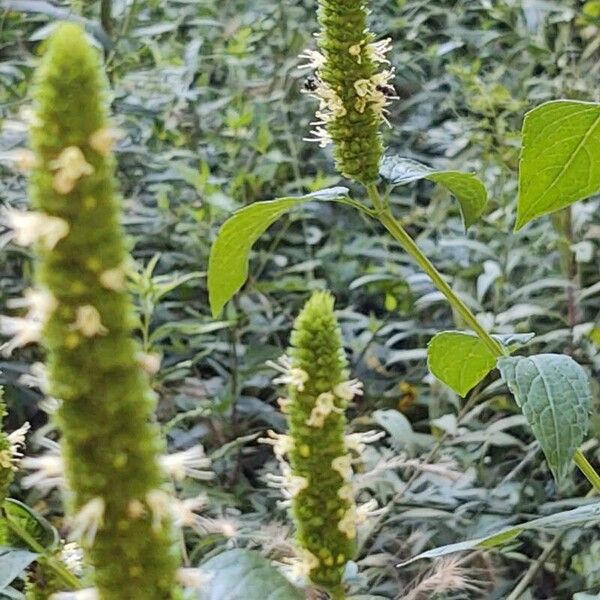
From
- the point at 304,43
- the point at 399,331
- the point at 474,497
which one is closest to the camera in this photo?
the point at 474,497

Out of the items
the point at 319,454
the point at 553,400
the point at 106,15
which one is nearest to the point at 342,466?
the point at 319,454

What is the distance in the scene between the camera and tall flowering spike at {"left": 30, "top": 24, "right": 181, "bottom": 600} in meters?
0.27

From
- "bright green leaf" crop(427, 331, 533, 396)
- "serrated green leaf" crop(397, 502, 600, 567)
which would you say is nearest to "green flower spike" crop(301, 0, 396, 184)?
"bright green leaf" crop(427, 331, 533, 396)

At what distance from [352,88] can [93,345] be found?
34cm

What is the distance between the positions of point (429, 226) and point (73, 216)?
3.41 ft

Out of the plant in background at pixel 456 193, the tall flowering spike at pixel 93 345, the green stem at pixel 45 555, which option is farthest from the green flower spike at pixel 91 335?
the plant in background at pixel 456 193

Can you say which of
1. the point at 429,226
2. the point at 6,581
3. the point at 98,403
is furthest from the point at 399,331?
the point at 98,403

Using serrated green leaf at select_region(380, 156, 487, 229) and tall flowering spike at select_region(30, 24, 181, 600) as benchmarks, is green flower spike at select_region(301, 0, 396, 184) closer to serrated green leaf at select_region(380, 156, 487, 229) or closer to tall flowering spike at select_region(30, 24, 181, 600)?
serrated green leaf at select_region(380, 156, 487, 229)

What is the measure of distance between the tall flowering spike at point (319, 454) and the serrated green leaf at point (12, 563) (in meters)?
0.12

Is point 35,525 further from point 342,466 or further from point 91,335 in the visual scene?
point 91,335

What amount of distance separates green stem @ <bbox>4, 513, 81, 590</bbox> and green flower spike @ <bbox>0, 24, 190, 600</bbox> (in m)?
0.13

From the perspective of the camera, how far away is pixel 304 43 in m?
1.50

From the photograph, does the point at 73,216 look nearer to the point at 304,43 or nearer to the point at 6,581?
the point at 6,581

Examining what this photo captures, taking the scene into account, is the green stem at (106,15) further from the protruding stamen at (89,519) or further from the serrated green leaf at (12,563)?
the protruding stamen at (89,519)
